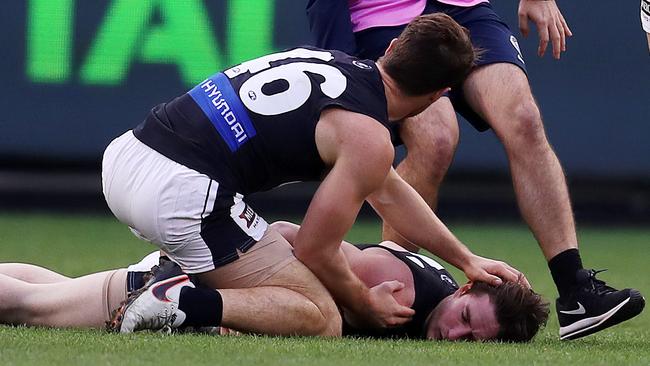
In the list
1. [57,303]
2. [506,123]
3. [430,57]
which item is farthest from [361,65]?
[57,303]

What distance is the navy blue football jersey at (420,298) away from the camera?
452 cm

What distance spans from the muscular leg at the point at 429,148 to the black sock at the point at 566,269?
0.73m

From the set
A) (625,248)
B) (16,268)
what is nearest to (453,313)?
(16,268)

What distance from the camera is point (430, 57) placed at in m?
4.30

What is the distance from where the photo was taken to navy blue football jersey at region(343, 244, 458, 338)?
14.8ft

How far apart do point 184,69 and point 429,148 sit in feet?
12.9

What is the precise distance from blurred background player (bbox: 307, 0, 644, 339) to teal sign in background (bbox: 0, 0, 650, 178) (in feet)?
10.9

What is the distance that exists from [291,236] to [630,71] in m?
5.02

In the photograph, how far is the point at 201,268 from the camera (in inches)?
173

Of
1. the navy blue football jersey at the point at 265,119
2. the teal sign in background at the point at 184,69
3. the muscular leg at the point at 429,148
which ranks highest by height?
the navy blue football jersey at the point at 265,119

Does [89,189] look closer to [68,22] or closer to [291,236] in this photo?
[68,22]

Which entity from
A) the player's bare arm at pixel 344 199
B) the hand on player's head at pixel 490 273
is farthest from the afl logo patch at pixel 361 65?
the hand on player's head at pixel 490 273

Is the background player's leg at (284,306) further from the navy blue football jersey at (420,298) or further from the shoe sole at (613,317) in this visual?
the shoe sole at (613,317)

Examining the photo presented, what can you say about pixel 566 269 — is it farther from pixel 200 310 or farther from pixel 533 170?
pixel 200 310
